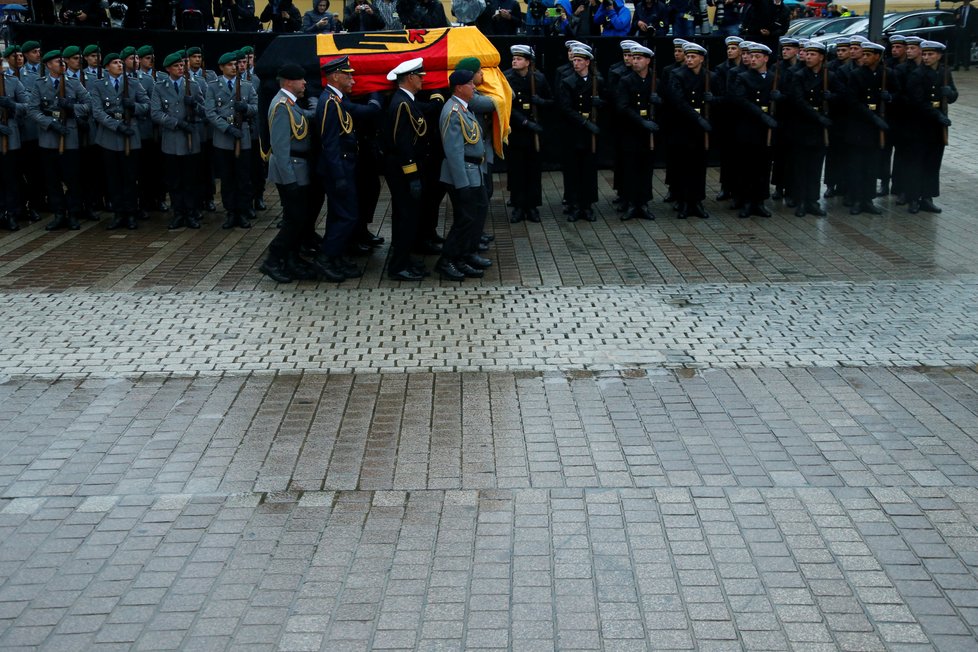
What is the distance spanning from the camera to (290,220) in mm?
10023

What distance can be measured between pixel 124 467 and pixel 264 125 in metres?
5.21

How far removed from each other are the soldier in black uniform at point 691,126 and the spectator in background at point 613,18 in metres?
3.11

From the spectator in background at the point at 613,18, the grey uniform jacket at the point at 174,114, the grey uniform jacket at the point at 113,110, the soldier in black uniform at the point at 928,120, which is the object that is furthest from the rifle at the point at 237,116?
the soldier in black uniform at the point at 928,120

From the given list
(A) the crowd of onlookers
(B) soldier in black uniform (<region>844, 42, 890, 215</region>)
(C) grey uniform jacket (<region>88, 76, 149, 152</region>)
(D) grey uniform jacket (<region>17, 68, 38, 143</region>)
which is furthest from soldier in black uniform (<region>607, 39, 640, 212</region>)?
(D) grey uniform jacket (<region>17, 68, 38, 143</region>)

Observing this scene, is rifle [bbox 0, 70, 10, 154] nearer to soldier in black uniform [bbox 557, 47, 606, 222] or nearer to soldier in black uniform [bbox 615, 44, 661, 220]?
soldier in black uniform [bbox 557, 47, 606, 222]

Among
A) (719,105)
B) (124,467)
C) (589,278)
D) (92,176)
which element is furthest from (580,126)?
(124,467)

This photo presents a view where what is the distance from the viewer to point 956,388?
7.40 m

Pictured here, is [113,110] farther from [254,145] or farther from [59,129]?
[254,145]

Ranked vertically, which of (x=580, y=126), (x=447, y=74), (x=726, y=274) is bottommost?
(x=726, y=274)

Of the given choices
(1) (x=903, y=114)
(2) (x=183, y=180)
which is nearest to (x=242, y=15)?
(2) (x=183, y=180)

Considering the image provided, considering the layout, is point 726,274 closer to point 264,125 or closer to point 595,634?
point 264,125

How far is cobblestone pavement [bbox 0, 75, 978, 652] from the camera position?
15.9 ft

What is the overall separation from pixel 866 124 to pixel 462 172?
5.16 meters

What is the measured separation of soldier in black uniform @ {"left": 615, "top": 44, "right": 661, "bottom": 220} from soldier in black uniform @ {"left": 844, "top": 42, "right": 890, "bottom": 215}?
2.13 meters
